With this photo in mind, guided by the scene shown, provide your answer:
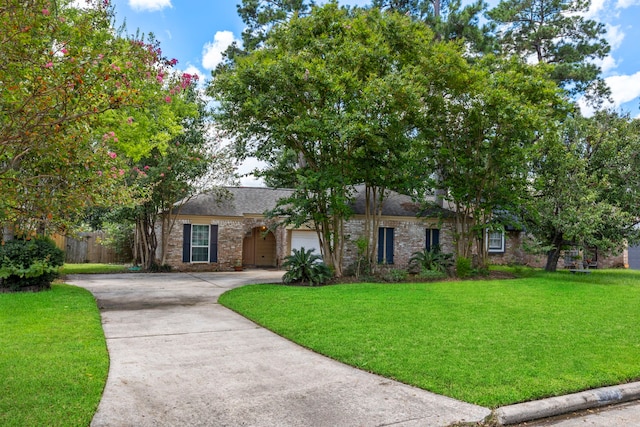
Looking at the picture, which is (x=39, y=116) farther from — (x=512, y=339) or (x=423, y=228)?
(x=423, y=228)

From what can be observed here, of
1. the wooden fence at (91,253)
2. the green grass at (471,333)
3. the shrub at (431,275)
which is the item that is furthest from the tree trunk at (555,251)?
the wooden fence at (91,253)

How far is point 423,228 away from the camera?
64.4ft

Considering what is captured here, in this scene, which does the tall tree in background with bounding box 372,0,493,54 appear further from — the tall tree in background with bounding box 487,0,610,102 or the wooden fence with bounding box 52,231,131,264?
the wooden fence with bounding box 52,231,131,264

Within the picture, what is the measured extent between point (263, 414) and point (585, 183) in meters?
15.9

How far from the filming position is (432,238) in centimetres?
1992

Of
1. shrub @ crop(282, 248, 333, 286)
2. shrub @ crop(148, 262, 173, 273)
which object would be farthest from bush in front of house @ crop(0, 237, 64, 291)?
shrub @ crop(148, 262, 173, 273)

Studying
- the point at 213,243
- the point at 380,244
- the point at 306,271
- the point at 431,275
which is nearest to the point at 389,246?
the point at 380,244

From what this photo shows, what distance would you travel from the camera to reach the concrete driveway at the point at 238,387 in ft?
12.9

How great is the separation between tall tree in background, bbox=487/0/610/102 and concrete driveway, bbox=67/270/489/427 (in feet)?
73.1

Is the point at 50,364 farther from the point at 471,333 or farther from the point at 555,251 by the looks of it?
the point at 555,251

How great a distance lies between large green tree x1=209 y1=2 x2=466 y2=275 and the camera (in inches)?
516

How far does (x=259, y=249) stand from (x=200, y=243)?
13.9 ft

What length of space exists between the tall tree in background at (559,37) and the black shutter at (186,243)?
17.8m

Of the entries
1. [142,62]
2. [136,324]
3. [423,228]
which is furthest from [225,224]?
[142,62]
